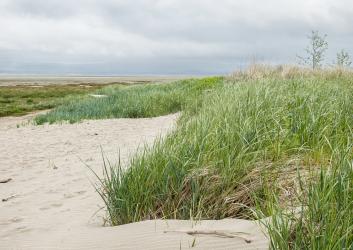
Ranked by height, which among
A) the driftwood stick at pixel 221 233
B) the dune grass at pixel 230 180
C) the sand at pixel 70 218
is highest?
the dune grass at pixel 230 180

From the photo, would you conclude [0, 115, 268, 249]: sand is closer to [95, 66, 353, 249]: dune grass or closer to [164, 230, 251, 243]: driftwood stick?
[164, 230, 251, 243]: driftwood stick

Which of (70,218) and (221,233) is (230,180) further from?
(70,218)

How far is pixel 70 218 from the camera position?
151 inches

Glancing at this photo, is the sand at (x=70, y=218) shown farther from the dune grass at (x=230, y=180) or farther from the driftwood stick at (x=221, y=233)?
the dune grass at (x=230, y=180)

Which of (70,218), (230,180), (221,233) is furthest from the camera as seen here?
(70,218)

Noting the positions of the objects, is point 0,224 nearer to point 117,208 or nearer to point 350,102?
point 117,208

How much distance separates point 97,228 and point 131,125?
9.39m

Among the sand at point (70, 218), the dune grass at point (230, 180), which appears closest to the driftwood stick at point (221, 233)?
the sand at point (70, 218)

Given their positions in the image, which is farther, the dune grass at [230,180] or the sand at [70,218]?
the sand at [70,218]

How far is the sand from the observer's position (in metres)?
2.67

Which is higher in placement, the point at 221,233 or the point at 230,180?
the point at 230,180

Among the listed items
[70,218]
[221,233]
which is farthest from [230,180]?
[70,218]

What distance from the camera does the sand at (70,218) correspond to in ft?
8.77

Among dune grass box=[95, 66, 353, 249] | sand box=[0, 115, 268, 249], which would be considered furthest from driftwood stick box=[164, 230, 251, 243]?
dune grass box=[95, 66, 353, 249]
